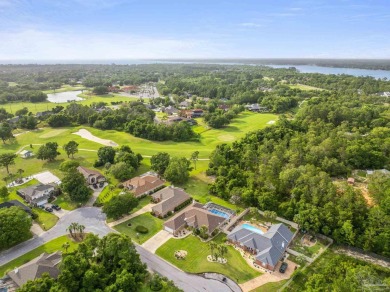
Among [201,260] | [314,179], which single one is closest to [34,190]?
[201,260]

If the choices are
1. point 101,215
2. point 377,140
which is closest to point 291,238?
point 101,215

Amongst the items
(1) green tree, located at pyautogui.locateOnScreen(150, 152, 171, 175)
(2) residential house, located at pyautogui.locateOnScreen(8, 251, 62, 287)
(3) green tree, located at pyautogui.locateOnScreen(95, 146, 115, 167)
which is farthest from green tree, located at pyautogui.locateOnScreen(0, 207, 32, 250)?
(1) green tree, located at pyautogui.locateOnScreen(150, 152, 171, 175)

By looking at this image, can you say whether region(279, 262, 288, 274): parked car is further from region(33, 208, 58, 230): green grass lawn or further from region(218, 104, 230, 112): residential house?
region(218, 104, 230, 112): residential house

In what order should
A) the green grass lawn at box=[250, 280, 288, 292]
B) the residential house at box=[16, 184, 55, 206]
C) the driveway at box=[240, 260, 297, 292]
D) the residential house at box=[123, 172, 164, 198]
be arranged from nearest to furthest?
the green grass lawn at box=[250, 280, 288, 292], the driveway at box=[240, 260, 297, 292], the residential house at box=[16, 184, 55, 206], the residential house at box=[123, 172, 164, 198]

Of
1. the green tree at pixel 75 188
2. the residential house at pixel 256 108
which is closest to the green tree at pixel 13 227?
the green tree at pixel 75 188

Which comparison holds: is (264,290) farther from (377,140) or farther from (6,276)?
(377,140)

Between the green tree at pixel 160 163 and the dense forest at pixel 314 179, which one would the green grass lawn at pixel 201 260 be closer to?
the dense forest at pixel 314 179
